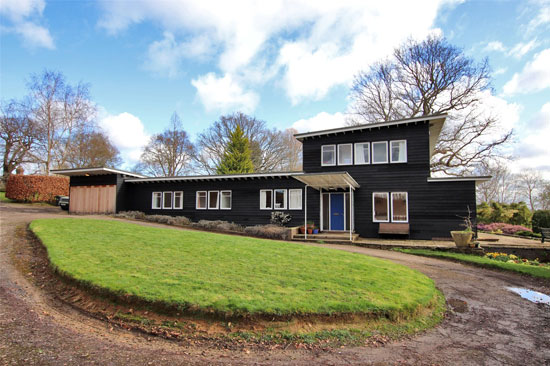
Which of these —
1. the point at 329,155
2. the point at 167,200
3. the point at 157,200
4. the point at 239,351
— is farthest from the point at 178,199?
the point at 239,351

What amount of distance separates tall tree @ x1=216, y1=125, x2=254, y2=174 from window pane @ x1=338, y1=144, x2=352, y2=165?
1709cm

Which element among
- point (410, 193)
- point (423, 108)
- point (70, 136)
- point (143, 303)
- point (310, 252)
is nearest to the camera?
point (143, 303)

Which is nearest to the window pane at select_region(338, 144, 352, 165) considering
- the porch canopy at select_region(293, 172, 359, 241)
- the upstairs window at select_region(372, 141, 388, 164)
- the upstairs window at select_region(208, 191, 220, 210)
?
the upstairs window at select_region(372, 141, 388, 164)

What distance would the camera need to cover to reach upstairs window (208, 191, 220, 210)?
70.9 ft

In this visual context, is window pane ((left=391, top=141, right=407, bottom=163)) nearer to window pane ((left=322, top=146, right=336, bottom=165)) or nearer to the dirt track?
window pane ((left=322, top=146, right=336, bottom=165))

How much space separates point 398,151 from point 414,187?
2.14 meters

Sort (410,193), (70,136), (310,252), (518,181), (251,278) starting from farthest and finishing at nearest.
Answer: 1. (518,181)
2. (70,136)
3. (410,193)
4. (310,252)
5. (251,278)

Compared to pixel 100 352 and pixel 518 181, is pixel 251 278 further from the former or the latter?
pixel 518 181

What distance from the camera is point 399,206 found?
1675 centimetres

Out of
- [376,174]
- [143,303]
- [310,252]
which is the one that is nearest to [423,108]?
[376,174]

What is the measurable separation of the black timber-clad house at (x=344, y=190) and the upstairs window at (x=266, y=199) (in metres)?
0.06

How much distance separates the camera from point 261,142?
129 feet

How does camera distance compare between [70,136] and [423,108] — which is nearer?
[423,108]

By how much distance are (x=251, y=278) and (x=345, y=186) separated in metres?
12.1
